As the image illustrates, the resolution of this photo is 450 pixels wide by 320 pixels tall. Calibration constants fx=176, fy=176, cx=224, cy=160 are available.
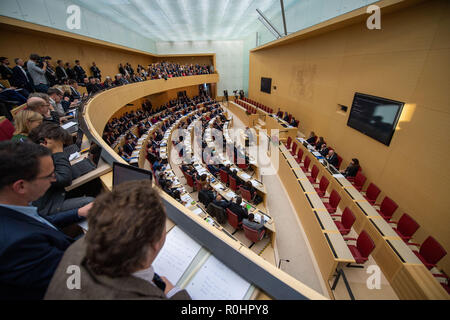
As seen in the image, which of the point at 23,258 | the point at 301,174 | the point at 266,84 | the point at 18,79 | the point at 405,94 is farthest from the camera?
the point at 266,84

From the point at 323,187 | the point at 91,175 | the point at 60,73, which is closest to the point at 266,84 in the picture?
the point at 323,187

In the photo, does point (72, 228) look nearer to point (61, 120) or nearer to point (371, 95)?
point (61, 120)

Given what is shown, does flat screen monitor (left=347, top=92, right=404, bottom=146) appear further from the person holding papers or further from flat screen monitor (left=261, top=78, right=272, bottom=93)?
flat screen monitor (left=261, top=78, right=272, bottom=93)

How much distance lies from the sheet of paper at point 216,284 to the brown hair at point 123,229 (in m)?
0.51

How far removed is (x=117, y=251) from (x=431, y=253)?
5340 mm

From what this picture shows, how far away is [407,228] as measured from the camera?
3922 mm

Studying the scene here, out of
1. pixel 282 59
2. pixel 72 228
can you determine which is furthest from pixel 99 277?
pixel 282 59

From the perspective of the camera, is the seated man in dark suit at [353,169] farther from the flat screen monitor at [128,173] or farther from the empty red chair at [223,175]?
the flat screen monitor at [128,173]

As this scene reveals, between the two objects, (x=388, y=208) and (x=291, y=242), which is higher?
(x=388, y=208)

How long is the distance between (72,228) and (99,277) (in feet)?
5.94

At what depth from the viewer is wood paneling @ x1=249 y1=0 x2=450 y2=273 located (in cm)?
392

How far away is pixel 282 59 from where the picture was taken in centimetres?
1152

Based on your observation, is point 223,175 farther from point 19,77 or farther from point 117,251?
point 19,77

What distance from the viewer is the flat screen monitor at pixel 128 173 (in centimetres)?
158
